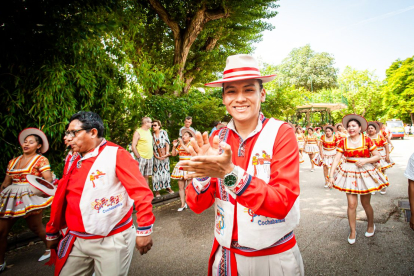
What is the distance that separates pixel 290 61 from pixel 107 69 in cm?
4522

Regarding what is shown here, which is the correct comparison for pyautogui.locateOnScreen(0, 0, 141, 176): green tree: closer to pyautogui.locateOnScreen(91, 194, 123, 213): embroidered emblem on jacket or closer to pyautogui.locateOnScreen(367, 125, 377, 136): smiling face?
pyautogui.locateOnScreen(91, 194, 123, 213): embroidered emblem on jacket

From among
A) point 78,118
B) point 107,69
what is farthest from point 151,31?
point 78,118

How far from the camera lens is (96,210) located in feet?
6.61

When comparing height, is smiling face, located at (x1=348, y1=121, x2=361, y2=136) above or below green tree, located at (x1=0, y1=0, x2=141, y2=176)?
below

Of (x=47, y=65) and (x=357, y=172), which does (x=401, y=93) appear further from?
Result: (x=47, y=65)

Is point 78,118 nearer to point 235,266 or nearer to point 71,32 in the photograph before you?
A: point 235,266

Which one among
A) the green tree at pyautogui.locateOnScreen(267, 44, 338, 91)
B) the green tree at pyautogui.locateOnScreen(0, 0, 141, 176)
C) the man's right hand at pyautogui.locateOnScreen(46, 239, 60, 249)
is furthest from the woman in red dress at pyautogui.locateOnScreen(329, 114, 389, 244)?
the green tree at pyautogui.locateOnScreen(267, 44, 338, 91)

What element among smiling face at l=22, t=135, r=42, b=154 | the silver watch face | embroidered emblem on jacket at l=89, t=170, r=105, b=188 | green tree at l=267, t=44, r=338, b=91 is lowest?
embroidered emblem on jacket at l=89, t=170, r=105, b=188

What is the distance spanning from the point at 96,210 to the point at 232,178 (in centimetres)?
148

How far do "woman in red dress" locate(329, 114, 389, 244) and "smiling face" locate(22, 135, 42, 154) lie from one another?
5167 mm

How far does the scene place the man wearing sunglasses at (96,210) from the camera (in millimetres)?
2006

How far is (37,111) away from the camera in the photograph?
4344 millimetres

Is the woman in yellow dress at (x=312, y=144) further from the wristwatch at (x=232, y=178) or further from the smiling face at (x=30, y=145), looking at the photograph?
the wristwatch at (x=232, y=178)

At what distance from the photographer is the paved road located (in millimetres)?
3326
